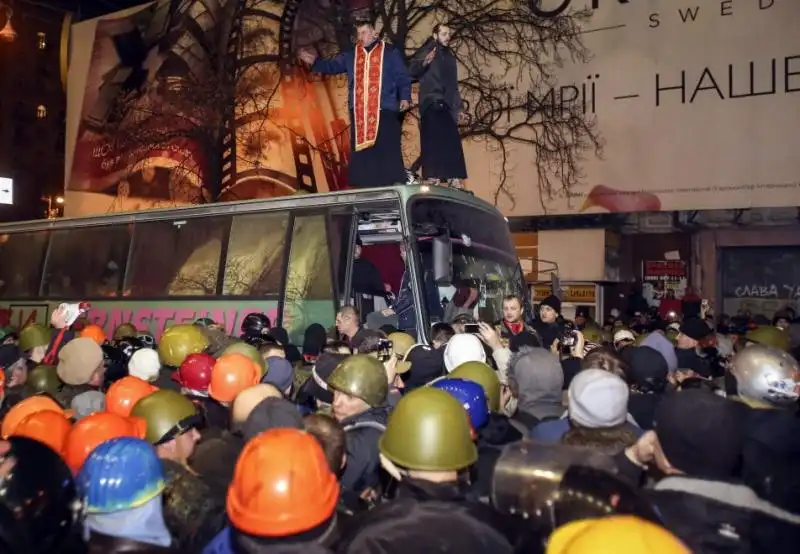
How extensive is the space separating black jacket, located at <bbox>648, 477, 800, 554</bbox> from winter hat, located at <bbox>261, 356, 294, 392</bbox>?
3223mm

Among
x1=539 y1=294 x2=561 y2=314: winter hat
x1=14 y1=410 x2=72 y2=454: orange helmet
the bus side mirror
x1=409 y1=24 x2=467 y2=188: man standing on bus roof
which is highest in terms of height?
x1=409 y1=24 x2=467 y2=188: man standing on bus roof

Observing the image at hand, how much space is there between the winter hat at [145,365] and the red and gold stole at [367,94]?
462cm

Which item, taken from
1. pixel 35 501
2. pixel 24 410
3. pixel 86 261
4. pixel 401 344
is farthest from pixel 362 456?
pixel 86 261

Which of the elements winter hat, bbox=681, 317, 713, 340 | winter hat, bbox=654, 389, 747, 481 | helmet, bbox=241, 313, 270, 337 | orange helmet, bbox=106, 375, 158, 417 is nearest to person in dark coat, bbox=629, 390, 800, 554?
winter hat, bbox=654, 389, 747, 481

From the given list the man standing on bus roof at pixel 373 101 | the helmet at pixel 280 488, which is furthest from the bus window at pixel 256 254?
the helmet at pixel 280 488

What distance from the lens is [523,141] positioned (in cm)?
1739

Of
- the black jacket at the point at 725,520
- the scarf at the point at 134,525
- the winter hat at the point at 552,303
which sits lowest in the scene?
the scarf at the point at 134,525

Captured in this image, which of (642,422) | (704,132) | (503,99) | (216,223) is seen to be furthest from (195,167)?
(642,422)

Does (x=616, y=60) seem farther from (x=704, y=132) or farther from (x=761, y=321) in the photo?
(x=761, y=321)

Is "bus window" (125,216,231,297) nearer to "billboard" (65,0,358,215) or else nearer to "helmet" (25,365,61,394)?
"helmet" (25,365,61,394)

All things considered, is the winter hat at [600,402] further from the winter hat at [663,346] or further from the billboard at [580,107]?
the billboard at [580,107]

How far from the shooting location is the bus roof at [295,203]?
8273mm

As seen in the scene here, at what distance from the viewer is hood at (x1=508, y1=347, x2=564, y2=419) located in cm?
463

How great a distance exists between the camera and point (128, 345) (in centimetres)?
704
